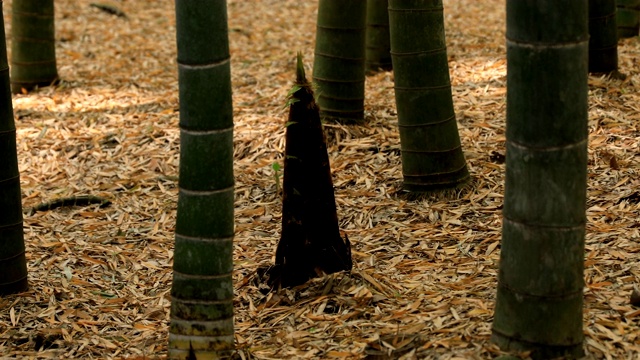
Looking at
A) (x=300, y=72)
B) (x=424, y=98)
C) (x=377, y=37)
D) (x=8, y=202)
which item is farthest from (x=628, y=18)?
(x=8, y=202)

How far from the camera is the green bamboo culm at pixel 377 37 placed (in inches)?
271

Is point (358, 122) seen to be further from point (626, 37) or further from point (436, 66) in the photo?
point (626, 37)

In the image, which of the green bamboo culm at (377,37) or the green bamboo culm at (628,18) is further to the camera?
the green bamboo culm at (628,18)

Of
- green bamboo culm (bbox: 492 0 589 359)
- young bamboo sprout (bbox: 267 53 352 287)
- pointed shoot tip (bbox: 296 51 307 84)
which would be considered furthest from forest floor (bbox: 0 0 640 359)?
pointed shoot tip (bbox: 296 51 307 84)

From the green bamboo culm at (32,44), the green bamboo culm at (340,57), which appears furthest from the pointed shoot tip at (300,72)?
the green bamboo culm at (32,44)

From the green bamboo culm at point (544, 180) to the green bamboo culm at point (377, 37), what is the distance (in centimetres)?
409

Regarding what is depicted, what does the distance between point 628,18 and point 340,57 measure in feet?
9.84

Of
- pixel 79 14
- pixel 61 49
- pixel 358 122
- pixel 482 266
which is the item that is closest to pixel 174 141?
pixel 358 122

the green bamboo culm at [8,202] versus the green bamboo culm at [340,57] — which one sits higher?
the green bamboo culm at [340,57]

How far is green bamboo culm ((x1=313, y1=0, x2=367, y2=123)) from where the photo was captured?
5.76 meters

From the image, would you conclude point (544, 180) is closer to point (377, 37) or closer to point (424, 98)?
point (424, 98)

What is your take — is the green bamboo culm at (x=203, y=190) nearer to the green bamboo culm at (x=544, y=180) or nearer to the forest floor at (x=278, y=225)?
the forest floor at (x=278, y=225)

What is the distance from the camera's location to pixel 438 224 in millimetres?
4723

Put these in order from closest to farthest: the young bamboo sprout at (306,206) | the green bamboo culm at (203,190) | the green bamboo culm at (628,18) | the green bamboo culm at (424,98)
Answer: the green bamboo culm at (203,190) → the young bamboo sprout at (306,206) → the green bamboo culm at (424,98) → the green bamboo culm at (628,18)
